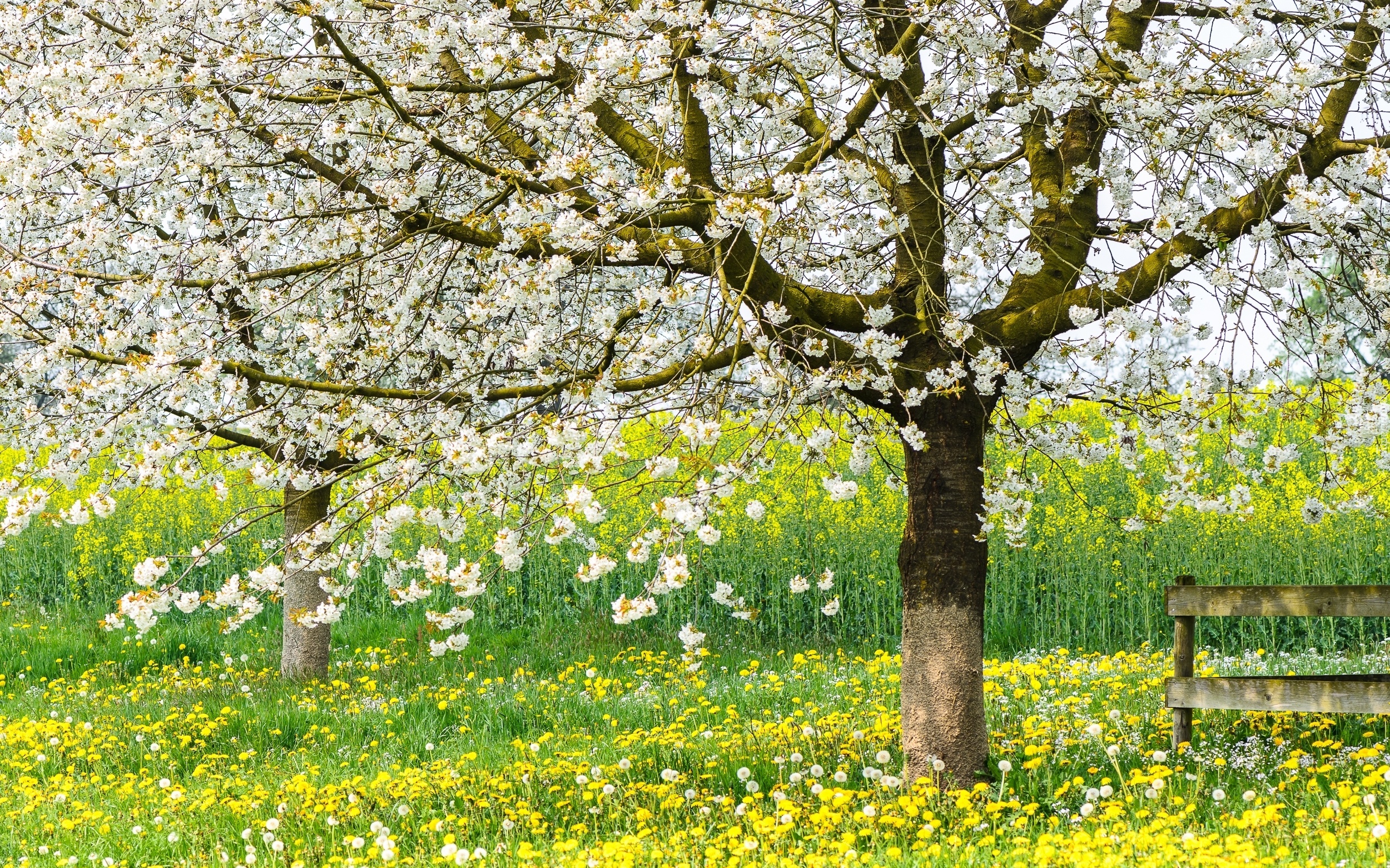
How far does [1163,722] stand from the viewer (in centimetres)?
697

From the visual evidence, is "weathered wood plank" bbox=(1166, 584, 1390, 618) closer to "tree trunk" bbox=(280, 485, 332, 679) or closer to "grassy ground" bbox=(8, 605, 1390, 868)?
"grassy ground" bbox=(8, 605, 1390, 868)

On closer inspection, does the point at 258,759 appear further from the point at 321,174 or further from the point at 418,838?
the point at 321,174

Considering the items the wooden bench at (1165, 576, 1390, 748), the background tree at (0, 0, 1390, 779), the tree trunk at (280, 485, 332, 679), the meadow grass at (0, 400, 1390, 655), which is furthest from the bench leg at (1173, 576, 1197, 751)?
the tree trunk at (280, 485, 332, 679)

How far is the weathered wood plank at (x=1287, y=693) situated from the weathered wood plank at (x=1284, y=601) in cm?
33

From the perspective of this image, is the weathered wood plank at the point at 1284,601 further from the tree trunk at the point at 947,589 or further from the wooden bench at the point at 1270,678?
the tree trunk at the point at 947,589

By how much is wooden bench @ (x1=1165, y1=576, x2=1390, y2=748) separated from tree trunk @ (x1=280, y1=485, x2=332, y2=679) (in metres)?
5.91

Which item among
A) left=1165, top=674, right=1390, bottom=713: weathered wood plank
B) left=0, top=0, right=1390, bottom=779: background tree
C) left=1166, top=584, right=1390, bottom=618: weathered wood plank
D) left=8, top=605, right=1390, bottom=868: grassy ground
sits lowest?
left=8, top=605, right=1390, bottom=868: grassy ground

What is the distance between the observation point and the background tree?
4.74 m

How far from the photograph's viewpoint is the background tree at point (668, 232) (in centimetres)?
474

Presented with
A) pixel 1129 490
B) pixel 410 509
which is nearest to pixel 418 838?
pixel 410 509

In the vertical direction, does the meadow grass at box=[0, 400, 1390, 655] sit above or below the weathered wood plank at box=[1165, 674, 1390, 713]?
above

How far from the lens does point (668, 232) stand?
5.74 meters

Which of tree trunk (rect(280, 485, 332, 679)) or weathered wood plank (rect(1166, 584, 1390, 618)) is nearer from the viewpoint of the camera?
weathered wood plank (rect(1166, 584, 1390, 618))

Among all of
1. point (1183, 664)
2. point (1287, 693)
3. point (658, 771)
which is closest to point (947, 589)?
point (1183, 664)
